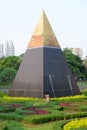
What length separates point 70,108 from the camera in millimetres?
13703

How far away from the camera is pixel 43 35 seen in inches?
782

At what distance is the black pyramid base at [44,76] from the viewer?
60.3ft

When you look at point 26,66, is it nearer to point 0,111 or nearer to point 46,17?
point 46,17

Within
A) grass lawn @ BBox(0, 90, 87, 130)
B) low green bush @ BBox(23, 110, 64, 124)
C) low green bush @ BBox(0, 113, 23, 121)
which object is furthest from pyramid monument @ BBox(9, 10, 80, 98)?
low green bush @ BBox(23, 110, 64, 124)

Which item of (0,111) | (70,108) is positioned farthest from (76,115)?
(0,111)

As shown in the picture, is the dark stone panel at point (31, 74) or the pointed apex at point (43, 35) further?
the pointed apex at point (43, 35)

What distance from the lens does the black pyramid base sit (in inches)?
724

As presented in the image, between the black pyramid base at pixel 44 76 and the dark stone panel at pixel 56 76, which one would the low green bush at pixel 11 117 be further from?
the dark stone panel at pixel 56 76

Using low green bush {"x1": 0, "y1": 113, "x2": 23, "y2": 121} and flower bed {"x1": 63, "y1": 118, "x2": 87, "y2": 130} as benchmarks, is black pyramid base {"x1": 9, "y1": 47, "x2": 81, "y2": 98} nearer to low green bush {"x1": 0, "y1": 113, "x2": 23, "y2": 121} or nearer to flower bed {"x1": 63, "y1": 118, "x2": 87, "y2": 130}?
low green bush {"x1": 0, "y1": 113, "x2": 23, "y2": 121}

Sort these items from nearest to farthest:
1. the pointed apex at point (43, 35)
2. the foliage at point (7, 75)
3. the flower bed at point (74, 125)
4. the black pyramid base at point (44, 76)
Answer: the flower bed at point (74, 125) → the black pyramid base at point (44, 76) → the pointed apex at point (43, 35) → the foliage at point (7, 75)

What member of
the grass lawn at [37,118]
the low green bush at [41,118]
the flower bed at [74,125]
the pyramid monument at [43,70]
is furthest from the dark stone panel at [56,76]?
the flower bed at [74,125]

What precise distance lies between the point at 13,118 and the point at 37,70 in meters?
7.83

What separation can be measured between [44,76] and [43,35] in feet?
10.0

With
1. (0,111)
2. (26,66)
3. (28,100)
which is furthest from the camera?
(26,66)
